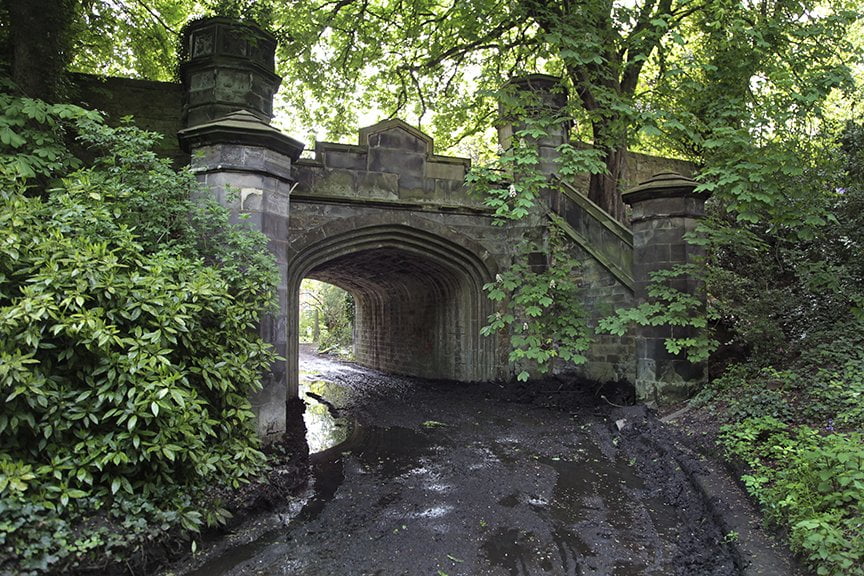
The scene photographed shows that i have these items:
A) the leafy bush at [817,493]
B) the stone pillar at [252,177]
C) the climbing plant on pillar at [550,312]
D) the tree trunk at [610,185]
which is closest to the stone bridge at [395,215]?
the stone pillar at [252,177]

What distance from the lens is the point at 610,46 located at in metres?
7.32

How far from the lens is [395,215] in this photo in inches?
346

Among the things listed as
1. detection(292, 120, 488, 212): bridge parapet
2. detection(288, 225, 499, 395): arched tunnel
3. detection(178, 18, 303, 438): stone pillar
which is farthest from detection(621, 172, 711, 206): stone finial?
detection(178, 18, 303, 438): stone pillar

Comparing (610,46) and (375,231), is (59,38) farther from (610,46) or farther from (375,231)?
(610,46)

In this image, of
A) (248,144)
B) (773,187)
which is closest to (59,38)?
(248,144)

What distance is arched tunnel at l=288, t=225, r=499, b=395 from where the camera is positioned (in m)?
8.73

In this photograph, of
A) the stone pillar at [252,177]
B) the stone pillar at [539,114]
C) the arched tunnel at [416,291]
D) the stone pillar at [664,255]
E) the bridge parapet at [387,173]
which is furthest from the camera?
the arched tunnel at [416,291]

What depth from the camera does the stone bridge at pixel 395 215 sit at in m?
5.60

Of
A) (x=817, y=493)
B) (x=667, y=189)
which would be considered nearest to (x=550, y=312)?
(x=667, y=189)

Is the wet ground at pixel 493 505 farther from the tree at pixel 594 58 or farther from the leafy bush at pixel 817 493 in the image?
the tree at pixel 594 58

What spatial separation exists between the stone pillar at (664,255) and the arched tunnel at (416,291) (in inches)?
117

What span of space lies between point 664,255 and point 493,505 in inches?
168

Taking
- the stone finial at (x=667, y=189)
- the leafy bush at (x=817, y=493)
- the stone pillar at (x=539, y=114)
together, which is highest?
the stone pillar at (x=539, y=114)

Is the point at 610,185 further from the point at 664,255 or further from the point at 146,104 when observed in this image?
the point at 146,104
